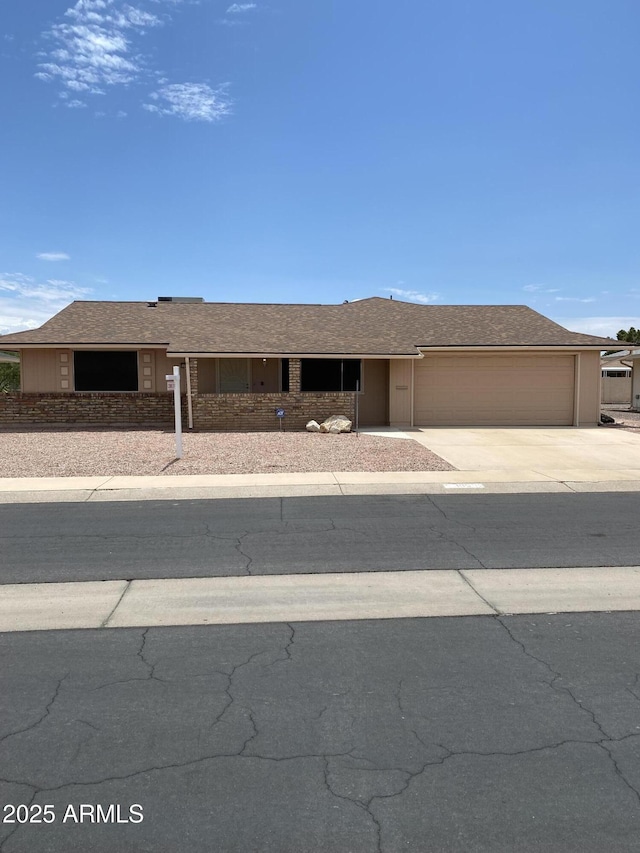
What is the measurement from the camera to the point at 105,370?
22266mm

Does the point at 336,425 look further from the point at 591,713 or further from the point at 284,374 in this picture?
the point at 591,713

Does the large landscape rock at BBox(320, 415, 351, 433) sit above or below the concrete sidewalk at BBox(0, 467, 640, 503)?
above

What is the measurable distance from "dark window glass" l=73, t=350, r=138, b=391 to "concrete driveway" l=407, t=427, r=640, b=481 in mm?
9614

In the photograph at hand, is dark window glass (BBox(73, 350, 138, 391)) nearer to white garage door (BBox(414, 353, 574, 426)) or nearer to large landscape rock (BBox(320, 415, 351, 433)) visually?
large landscape rock (BBox(320, 415, 351, 433))

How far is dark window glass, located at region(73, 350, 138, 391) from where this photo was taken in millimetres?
22203

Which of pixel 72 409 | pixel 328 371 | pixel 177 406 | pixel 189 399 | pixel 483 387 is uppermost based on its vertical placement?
pixel 328 371

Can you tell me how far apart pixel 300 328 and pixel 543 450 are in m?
10.7

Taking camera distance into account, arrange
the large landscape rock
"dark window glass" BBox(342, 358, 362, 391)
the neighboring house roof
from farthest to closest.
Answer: "dark window glass" BBox(342, 358, 362, 391)
the neighboring house roof
the large landscape rock

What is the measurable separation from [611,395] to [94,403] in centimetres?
3109

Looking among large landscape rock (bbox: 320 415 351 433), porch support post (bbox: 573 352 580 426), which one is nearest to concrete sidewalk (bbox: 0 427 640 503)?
large landscape rock (bbox: 320 415 351 433)

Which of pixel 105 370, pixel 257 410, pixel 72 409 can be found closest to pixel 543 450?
pixel 257 410

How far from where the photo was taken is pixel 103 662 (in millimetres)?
4633

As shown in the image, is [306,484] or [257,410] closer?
[306,484]

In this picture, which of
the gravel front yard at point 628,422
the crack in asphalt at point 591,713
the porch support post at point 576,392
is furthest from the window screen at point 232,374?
the crack in asphalt at point 591,713
